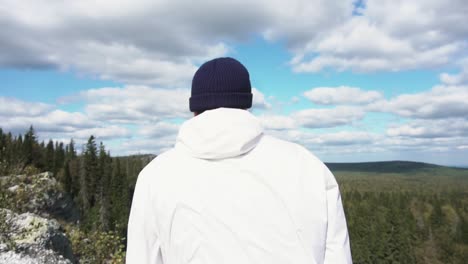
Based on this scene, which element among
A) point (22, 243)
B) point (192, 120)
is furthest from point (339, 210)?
point (22, 243)

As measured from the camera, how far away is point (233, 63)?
110 inches

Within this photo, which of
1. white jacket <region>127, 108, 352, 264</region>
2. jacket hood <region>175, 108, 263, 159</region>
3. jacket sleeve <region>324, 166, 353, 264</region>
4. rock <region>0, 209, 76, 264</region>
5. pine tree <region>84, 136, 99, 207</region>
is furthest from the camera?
pine tree <region>84, 136, 99, 207</region>

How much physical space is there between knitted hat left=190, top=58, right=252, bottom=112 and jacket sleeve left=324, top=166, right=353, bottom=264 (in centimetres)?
77

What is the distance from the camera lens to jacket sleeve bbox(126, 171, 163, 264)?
2615 millimetres

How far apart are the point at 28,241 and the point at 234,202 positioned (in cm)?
620

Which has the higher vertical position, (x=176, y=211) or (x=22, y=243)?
(x=176, y=211)

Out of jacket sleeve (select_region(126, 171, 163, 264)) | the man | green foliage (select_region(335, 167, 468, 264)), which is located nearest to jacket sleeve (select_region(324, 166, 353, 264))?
the man

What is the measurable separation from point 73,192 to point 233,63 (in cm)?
9507

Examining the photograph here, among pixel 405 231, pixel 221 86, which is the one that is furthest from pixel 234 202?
pixel 405 231

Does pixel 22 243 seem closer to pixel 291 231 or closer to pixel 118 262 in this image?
pixel 118 262

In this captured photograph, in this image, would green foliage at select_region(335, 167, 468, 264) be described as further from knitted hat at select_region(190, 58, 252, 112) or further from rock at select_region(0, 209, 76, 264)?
knitted hat at select_region(190, 58, 252, 112)

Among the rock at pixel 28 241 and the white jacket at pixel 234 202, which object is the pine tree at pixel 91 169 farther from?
the white jacket at pixel 234 202

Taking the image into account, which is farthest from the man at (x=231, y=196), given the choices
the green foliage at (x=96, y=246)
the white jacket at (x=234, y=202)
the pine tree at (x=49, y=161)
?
the pine tree at (x=49, y=161)

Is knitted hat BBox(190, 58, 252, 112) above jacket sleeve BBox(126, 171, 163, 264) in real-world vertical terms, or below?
above
